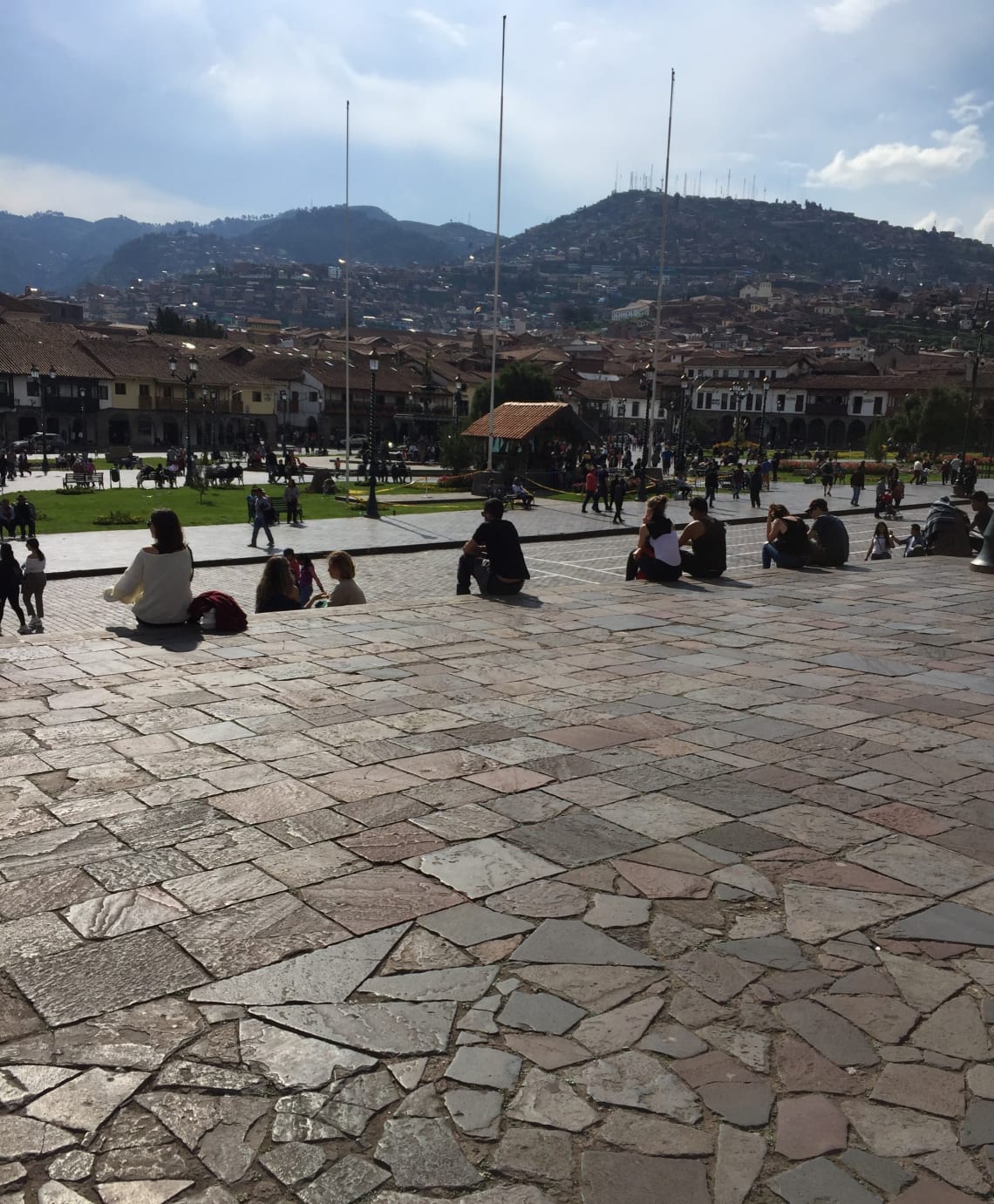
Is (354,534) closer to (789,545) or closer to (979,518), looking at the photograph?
(789,545)

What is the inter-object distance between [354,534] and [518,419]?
45.7 feet

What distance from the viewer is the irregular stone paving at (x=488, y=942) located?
2.37 metres

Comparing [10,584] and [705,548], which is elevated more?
[705,548]

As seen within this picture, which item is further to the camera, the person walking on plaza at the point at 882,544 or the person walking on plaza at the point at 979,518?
the person walking on plaza at the point at 882,544

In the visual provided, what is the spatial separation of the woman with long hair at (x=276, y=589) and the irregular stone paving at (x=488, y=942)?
2.88 metres

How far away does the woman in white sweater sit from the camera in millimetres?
7598

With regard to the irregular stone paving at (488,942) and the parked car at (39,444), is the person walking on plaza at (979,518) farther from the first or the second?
the parked car at (39,444)

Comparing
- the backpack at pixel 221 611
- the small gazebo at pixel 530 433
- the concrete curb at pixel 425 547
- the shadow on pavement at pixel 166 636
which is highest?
the small gazebo at pixel 530 433

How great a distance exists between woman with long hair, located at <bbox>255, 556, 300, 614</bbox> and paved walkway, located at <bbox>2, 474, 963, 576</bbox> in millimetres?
8846

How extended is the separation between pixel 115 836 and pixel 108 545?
1692cm

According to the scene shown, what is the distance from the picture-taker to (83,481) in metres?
31.3

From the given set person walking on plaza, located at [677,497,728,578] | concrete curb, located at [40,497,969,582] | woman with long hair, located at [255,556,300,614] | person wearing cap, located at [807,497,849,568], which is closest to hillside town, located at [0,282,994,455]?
concrete curb, located at [40,497,969,582]

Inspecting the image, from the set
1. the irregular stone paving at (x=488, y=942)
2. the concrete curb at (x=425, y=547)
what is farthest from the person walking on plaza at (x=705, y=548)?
the concrete curb at (x=425, y=547)

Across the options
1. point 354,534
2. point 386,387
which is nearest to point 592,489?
point 354,534
